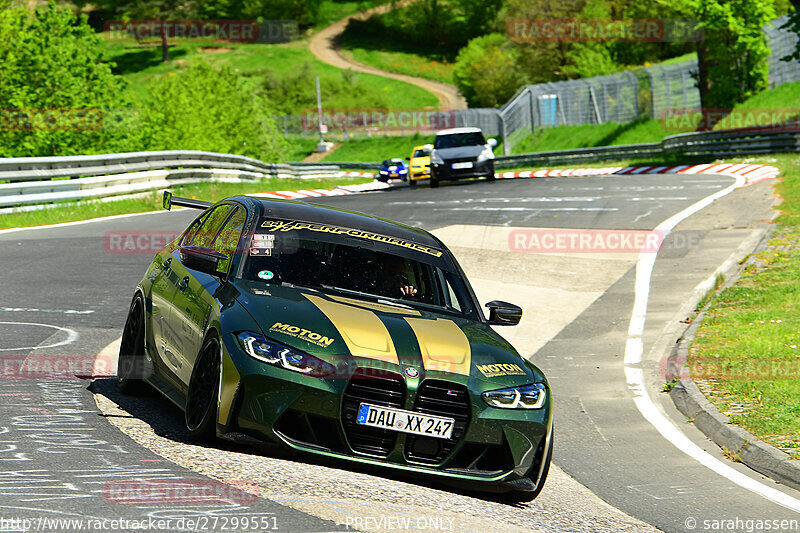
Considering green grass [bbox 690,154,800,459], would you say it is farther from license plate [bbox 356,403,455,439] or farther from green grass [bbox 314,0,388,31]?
green grass [bbox 314,0,388,31]

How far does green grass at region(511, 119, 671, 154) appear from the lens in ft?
170

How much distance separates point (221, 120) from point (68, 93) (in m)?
6.94

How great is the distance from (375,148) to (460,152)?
5473 cm

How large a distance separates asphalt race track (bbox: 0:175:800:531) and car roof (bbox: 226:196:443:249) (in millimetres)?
1638

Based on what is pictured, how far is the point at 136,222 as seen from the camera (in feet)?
68.8

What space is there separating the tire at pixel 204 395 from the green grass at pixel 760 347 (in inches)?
173

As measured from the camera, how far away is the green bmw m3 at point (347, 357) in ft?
19.3

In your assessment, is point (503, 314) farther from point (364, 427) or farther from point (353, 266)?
point (364, 427)

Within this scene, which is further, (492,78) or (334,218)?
(492,78)

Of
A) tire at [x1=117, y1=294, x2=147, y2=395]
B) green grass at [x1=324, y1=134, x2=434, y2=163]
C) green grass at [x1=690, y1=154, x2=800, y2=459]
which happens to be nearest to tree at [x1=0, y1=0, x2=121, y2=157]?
green grass at [x1=690, y1=154, x2=800, y2=459]

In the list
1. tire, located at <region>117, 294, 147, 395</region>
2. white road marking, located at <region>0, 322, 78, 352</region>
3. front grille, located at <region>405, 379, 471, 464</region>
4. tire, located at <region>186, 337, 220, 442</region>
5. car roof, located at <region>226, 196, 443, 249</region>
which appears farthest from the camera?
white road marking, located at <region>0, 322, 78, 352</region>

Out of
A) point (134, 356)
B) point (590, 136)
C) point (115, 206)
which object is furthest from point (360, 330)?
point (590, 136)

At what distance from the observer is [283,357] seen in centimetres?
593

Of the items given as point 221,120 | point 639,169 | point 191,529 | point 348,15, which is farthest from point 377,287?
point 348,15
